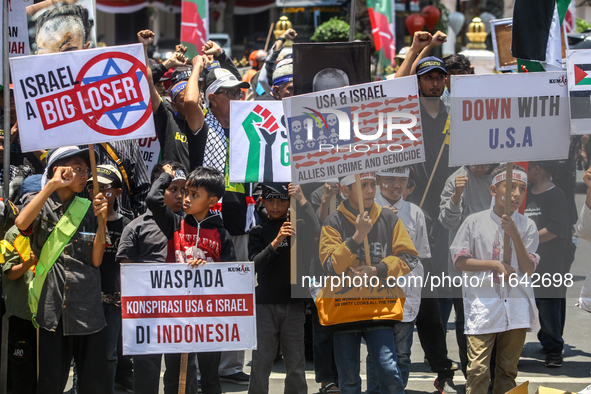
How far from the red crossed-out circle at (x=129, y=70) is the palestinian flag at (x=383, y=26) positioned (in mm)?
8207

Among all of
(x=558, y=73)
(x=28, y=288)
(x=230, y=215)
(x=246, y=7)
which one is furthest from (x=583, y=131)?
(x=246, y=7)

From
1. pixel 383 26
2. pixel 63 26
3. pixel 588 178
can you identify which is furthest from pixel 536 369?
pixel 383 26

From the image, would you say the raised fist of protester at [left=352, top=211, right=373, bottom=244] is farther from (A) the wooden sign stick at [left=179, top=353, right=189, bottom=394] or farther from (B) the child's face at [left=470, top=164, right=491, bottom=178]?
(A) the wooden sign stick at [left=179, top=353, right=189, bottom=394]

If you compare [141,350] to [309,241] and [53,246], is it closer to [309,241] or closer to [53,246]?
[53,246]

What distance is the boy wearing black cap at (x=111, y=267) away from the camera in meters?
4.46

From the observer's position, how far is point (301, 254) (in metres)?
4.35

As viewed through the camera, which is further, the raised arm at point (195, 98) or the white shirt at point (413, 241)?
the raised arm at point (195, 98)

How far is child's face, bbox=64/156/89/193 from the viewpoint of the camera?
4168mm

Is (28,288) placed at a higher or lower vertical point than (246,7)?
lower

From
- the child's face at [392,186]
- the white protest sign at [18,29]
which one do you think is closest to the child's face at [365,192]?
the child's face at [392,186]

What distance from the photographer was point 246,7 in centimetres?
3497

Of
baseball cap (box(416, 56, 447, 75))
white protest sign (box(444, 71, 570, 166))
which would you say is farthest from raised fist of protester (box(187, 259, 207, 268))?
→ baseball cap (box(416, 56, 447, 75))

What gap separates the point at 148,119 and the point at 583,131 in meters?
2.57

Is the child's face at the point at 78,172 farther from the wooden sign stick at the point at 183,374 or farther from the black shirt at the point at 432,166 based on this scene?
the black shirt at the point at 432,166
